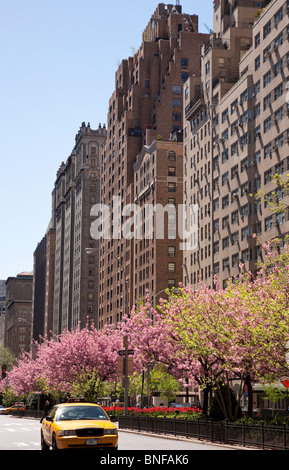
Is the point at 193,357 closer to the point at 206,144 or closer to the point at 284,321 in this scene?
the point at 284,321

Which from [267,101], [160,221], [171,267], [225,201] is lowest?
[171,267]

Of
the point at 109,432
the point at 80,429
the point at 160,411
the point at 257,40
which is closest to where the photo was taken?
the point at 80,429

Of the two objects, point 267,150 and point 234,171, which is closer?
point 267,150

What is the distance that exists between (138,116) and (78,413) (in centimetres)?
12557

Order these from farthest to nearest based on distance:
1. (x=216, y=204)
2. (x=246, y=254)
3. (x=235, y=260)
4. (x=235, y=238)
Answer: (x=216, y=204)
(x=235, y=238)
(x=235, y=260)
(x=246, y=254)

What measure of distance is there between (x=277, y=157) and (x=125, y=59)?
88.0 m

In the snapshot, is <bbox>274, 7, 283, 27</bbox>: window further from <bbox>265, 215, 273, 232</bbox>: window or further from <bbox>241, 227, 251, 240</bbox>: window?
<bbox>241, 227, 251, 240</bbox>: window

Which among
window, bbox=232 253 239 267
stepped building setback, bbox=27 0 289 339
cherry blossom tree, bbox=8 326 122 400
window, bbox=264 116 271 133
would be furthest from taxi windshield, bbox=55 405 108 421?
window, bbox=232 253 239 267

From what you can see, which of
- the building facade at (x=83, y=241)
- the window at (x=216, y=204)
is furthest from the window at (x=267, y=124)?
the building facade at (x=83, y=241)

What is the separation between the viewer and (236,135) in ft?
294

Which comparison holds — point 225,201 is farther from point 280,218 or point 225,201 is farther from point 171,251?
point 171,251

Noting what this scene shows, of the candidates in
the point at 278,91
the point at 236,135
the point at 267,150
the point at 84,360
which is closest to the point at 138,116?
the point at 236,135

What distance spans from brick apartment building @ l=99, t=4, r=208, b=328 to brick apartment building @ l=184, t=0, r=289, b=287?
918 inches

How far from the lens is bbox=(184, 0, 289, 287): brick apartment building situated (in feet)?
256
